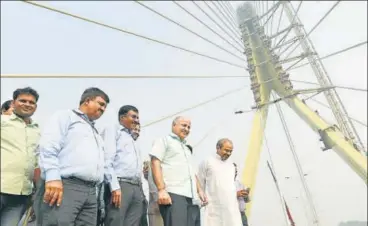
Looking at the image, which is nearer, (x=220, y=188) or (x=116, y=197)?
(x=116, y=197)

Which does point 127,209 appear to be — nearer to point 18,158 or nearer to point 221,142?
point 18,158

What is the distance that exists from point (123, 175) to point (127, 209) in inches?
9.3

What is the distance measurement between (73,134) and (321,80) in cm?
807

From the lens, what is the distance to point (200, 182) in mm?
3549

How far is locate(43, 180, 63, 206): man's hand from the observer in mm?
1956

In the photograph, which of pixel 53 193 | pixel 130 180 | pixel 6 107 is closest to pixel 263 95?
pixel 130 180

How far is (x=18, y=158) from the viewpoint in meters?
2.17

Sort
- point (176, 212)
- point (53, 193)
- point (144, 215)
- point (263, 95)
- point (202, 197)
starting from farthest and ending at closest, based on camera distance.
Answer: point (263, 95) → point (202, 197) → point (144, 215) → point (176, 212) → point (53, 193)

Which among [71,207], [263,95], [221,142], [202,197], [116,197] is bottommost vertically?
[71,207]

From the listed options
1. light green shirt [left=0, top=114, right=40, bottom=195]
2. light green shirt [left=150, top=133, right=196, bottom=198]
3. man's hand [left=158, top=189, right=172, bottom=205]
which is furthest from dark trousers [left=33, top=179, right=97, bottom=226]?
light green shirt [left=150, top=133, right=196, bottom=198]

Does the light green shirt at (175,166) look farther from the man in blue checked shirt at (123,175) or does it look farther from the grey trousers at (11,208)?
the grey trousers at (11,208)

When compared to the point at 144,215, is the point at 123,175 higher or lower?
higher

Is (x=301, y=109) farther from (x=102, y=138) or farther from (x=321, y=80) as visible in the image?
(x=102, y=138)

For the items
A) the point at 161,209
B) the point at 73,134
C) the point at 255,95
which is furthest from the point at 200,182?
the point at 255,95
